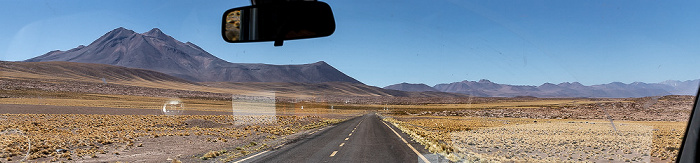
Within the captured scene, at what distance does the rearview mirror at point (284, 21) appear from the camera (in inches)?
135

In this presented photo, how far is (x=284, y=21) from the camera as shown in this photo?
3.44 m

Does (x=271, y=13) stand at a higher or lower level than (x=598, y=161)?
higher

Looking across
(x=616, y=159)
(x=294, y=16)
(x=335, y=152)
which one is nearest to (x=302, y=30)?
(x=294, y=16)

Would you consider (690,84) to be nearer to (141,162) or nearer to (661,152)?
(661,152)

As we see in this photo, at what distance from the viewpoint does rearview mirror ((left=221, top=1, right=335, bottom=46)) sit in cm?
342

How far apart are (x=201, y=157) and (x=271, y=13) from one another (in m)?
12.0

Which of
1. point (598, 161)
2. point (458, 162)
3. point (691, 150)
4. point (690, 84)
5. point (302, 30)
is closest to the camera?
point (691, 150)

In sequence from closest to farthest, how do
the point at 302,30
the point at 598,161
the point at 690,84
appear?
1. the point at 302,30
2. the point at 690,84
3. the point at 598,161

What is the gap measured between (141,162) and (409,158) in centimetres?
858

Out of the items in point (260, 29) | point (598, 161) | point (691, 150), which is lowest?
point (598, 161)

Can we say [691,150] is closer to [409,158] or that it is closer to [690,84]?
[690,84]

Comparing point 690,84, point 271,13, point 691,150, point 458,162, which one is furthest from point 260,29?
point 458,162

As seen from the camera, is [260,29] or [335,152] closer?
[260,29]

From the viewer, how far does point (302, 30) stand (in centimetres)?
364
